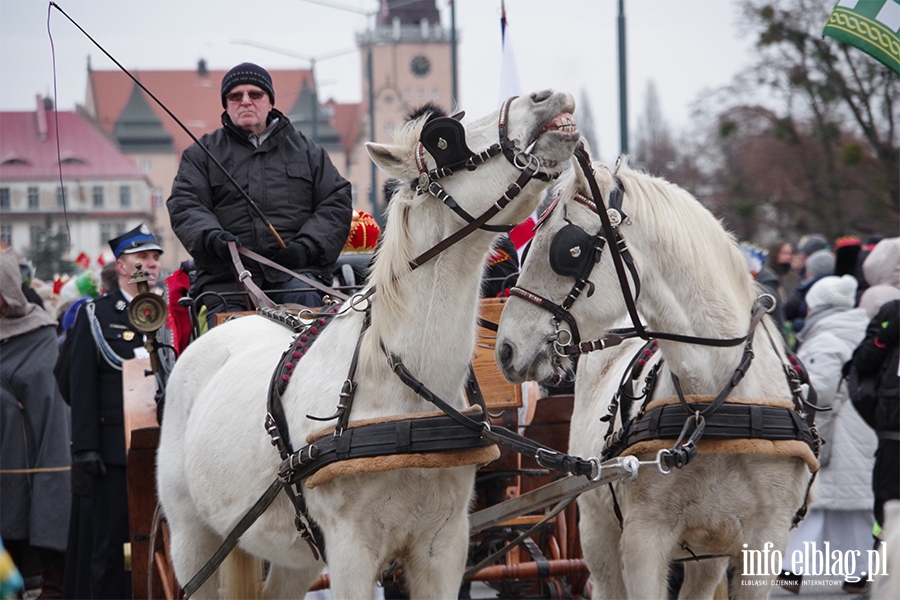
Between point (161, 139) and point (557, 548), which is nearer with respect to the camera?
point (557, 548)

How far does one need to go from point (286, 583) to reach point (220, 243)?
1.53 metres

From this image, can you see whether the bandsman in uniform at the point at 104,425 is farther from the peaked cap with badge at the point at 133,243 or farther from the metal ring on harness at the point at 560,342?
the metal ring on harness at the point at 560,342

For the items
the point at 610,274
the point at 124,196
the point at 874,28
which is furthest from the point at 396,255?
the point at 124,196

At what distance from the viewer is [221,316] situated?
487 centimetres

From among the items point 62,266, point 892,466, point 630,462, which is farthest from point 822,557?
point 62,266

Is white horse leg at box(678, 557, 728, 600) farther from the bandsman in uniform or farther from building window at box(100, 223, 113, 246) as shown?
building window at box(100, 223, 113, 246)

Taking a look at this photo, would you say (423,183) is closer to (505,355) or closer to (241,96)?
(505,355)

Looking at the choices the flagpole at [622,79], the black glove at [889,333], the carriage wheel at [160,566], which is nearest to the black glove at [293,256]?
the carriage wheel at [160,566]

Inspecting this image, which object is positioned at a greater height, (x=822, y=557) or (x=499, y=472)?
(x=499, y=472)

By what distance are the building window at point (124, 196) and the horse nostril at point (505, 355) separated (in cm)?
7346

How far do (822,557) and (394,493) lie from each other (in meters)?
6.03

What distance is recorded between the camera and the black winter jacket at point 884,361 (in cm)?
649

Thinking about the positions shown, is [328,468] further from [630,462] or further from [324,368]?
[630,462]

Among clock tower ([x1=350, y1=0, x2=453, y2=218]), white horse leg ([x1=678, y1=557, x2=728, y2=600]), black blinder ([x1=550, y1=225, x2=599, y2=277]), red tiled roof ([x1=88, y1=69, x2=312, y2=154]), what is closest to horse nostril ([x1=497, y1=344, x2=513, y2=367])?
black blinder ([x1=550, y1=225, x2=599, y2=277])
